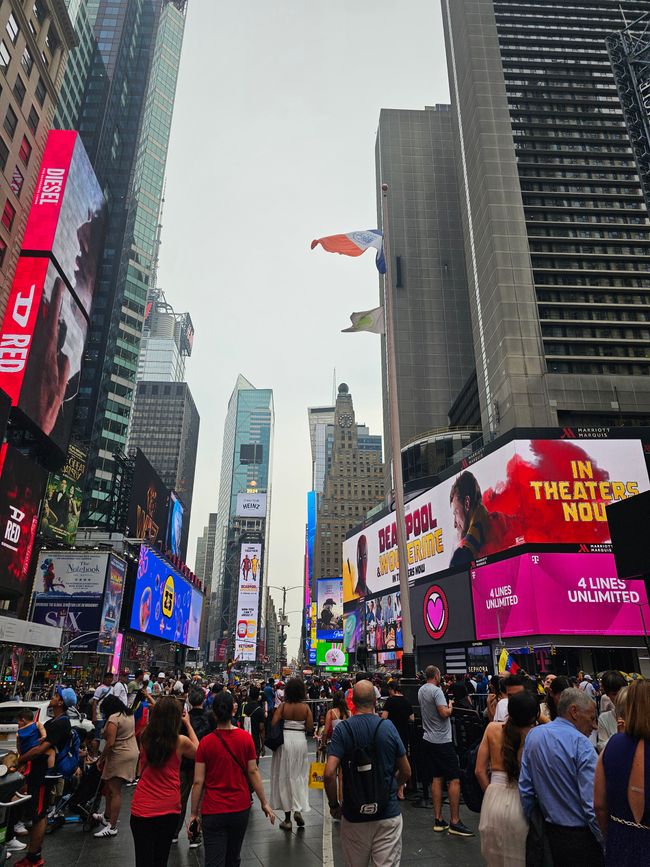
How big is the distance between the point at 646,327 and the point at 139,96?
101494mm

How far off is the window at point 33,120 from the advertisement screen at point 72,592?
3343cm

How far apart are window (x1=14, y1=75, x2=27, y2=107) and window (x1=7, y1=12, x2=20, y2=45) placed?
2.38 m

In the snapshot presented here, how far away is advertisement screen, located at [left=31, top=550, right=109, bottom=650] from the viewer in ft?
146

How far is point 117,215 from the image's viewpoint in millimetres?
101438

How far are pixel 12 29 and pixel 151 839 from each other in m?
53.8

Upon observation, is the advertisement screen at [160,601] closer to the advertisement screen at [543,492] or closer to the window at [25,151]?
the advertisement screen at [543,492]

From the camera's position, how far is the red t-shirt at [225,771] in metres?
5.10

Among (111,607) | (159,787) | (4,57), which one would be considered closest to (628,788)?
(159,787)

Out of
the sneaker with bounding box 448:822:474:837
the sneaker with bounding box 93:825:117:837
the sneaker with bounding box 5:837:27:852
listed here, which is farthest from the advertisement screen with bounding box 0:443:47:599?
the sneaker with bounding box 448:822:474:837

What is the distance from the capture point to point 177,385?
546ft

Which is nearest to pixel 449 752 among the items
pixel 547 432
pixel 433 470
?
pixel 547 432

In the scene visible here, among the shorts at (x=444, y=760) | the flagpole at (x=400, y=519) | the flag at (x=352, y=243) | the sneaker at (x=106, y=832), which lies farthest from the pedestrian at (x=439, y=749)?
the flag at (x=352, y=243)

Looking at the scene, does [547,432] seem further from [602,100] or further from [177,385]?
[177,385]

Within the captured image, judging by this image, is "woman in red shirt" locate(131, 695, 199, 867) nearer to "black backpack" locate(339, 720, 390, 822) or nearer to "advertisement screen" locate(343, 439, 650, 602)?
"black backpack" locate(339, 720, 390, 822)
